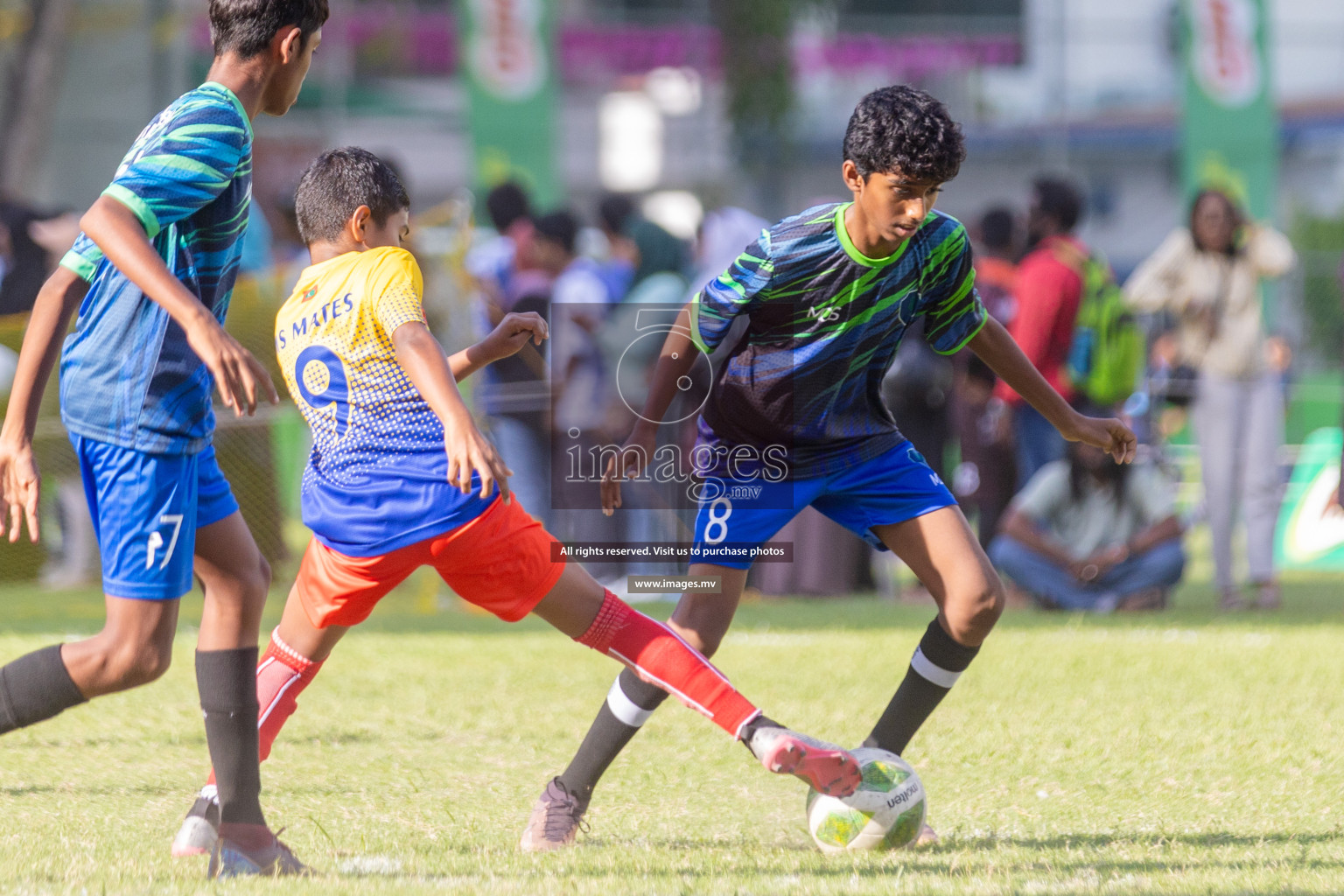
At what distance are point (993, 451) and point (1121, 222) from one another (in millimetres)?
25313

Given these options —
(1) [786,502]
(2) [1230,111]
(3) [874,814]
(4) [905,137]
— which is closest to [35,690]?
(1) [786,502]

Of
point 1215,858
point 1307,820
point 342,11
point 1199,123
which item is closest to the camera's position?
point 1215,858

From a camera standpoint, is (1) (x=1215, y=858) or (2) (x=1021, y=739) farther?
(2) (x=1021, y=739)

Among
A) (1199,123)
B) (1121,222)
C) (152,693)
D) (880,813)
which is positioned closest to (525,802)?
(880,813)

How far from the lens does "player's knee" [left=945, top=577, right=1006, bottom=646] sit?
4.03m

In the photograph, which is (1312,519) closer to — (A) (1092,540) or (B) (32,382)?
(A) (1092,540)

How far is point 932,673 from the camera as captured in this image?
13.8ft

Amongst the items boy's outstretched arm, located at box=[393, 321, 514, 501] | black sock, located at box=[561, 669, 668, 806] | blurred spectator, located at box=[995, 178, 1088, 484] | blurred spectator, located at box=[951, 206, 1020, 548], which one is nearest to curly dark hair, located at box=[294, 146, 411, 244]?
boy's outstretched arm, located at box=[393, 321, 514, 501]

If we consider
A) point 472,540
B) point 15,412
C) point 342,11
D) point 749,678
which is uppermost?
point 342,11

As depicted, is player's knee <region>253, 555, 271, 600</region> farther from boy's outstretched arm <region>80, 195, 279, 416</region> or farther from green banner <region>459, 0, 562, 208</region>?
green banner <region>459, 0, 562, 208</region>

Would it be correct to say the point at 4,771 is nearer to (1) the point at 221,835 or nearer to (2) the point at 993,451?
(1) the point at 221,835

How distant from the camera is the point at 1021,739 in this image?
215 inches

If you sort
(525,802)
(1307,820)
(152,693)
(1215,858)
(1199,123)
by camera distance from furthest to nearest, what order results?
(1199,123) < (152,693) < (525,802) < (1307,820) < (1215,858)

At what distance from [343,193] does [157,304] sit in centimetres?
54
